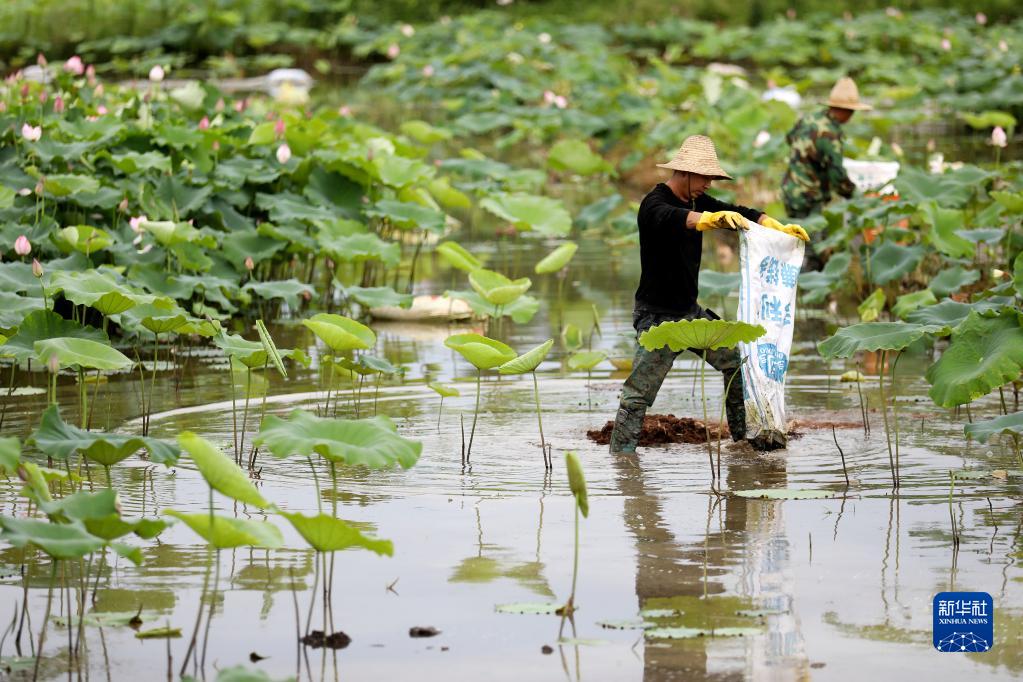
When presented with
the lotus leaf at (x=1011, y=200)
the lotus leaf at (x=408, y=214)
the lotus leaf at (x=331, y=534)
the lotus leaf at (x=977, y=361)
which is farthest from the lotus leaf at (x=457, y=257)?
the lotus leaf at (x=331, y=534)

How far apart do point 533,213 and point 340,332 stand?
387 cm

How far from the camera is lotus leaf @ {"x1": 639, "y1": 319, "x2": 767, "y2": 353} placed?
529cm

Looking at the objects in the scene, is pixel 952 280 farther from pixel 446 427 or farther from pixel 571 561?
pixel 571 561

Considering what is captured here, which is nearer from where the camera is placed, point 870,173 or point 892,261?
point 892,261

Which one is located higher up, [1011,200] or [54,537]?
[1011,200]

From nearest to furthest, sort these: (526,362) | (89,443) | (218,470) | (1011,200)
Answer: (218,470) < (89,443) < (526,362) < (1011,200)

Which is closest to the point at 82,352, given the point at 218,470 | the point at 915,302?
the point at 218,470

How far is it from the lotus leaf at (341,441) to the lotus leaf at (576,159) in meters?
7.82

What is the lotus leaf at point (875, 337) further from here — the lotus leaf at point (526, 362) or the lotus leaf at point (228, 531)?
the lotus leaf at point (228, 531)

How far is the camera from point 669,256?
590cm

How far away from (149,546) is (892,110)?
1390 cm

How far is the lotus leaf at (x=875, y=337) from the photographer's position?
5.28 meters

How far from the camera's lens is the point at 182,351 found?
7.90 metres

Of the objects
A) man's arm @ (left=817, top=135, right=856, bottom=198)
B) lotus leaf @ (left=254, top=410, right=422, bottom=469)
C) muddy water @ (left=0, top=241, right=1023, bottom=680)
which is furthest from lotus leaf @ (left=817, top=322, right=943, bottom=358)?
man's arm @ (left=817, top=135, right=856, bottom=198)
